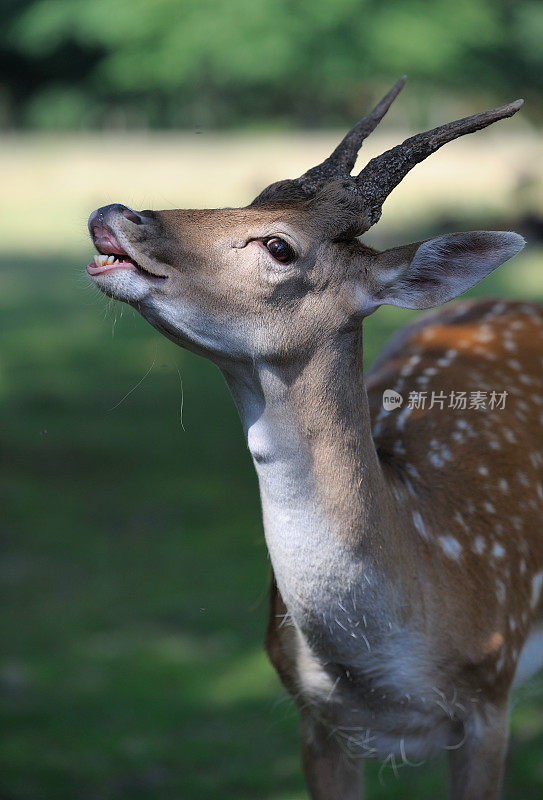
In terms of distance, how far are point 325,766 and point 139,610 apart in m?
2.51

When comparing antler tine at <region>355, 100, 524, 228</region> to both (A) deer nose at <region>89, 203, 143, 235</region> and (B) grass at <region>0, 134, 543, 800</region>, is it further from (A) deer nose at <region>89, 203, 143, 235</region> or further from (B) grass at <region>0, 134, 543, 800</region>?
(B) grass at <region>0, 134, 543, 800</region>

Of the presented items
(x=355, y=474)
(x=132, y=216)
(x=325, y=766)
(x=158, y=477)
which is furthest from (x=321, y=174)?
(x=158, y=477)

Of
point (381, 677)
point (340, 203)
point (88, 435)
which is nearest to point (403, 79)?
Answer: point (340, 203)

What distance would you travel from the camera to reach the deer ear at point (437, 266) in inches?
106

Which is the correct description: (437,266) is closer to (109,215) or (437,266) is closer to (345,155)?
(345,155)

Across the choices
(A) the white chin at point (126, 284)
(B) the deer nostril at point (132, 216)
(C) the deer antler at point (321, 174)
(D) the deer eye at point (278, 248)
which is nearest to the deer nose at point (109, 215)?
(B) the deer nostril at point (132, 216)

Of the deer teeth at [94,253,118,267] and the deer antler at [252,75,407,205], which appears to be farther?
the deer antler at [252,75,407,205]

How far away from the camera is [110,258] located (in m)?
2.63

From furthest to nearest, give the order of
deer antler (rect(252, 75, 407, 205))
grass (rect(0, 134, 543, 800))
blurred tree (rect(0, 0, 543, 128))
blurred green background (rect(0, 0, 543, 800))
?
blurred tree (rect(0, 0, 543, 128)) → blurred green background (rect(0, 0, 543, 800)) → grass (rect(0, 134, 543, 800)) → deer antler (rect(252, 75, 407, 205))

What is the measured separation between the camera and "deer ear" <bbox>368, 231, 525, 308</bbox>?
106 inches

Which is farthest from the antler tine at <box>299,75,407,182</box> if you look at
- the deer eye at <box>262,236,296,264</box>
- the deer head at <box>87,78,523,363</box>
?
the deer eye at <box>262,236,296,264</box>

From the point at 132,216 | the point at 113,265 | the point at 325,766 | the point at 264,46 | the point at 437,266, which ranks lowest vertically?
the point at 325,766

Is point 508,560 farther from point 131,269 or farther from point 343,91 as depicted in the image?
point 343,91

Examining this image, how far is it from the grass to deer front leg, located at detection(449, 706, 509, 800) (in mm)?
690
